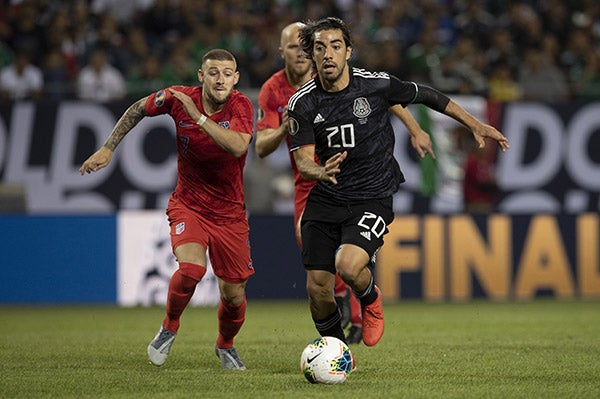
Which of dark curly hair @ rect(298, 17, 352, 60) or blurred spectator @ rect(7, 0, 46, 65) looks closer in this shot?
dark curly hair @ rect(298, 17, 352, 60)

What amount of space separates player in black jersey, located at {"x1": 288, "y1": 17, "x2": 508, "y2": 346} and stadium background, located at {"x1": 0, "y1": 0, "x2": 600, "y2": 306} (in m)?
7.04

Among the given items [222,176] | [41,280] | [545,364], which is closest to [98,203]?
[41,280]

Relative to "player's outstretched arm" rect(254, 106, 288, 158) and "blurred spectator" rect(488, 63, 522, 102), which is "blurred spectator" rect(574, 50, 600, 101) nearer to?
"blurred spectator" rect(488, 63, 522, 102)

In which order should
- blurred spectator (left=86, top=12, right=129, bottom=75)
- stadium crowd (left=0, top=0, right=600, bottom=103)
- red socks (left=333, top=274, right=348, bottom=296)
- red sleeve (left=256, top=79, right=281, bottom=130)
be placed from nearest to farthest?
red sleeve (left=256, top=79, right=281, bottom=130) → red socks (left=333, top=274, right=348, bottom=296) → stadium crowd (left=0, top=0, right=600, bottom=103) → blurred spectator (left=86, top=12, right=129, bottom=75)

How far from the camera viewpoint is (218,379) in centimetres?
769

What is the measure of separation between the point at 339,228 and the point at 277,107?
2.05 meters

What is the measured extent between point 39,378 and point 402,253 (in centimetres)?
849

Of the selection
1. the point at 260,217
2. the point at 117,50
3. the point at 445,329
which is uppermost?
the point at 117,50

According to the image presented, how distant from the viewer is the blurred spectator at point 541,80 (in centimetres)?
1784

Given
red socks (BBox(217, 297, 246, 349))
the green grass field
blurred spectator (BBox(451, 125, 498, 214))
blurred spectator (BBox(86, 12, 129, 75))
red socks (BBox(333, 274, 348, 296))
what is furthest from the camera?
blurred spectator (BBox(86, 12, 129, 75))

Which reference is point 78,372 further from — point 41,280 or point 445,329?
point 41,280

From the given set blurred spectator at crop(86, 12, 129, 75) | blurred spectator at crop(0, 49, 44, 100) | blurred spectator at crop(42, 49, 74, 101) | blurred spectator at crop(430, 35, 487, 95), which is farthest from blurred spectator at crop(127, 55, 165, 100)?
blurred spectator at crop(430, 35, 487, 95)

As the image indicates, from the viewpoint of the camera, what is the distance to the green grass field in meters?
7.14

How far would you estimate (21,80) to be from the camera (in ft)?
54.6
